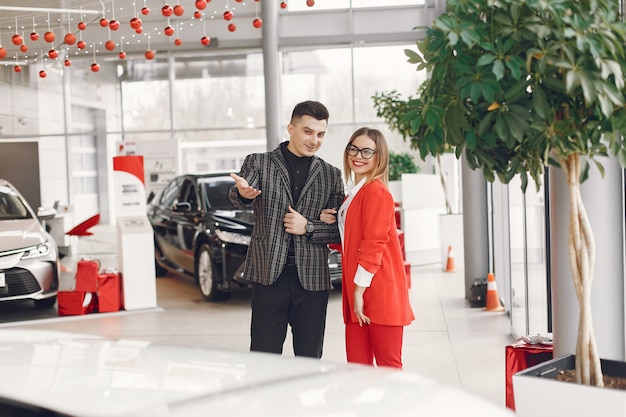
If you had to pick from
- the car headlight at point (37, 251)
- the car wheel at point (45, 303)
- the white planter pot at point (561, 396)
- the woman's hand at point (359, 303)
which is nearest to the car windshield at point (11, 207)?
the car headlight at point (37, 251)

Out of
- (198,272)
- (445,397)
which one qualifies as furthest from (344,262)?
(198,272)

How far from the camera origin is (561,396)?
3115 mm

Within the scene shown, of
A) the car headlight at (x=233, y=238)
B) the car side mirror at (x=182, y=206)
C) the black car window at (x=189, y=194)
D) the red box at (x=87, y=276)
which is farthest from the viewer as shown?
the black car window at (x=189, y=194)

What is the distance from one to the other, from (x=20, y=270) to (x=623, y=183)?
6216mm

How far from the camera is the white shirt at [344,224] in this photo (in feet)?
12.1

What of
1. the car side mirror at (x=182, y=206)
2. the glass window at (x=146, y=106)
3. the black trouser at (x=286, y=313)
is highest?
A: the glass window at (x=146, y=106)

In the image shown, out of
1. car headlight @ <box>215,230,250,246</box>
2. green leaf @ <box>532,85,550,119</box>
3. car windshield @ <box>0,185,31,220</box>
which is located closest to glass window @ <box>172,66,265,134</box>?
car windshield @ <box>0,185,31,220</box>

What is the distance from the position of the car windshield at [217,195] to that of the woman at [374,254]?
5953mm

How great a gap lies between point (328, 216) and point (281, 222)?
0.74 ft

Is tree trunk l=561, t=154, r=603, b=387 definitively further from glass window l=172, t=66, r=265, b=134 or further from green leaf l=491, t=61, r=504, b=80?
glass window l=172, t=66, r=265, b=134

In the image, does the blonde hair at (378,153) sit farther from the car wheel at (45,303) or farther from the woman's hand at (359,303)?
the car wheel at (45,303)

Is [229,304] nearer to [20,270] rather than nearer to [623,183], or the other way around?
[20,270]

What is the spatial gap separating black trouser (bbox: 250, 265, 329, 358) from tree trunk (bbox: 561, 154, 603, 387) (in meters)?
1.21

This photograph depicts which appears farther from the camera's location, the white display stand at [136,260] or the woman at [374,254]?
the white display stand at [136,260]
